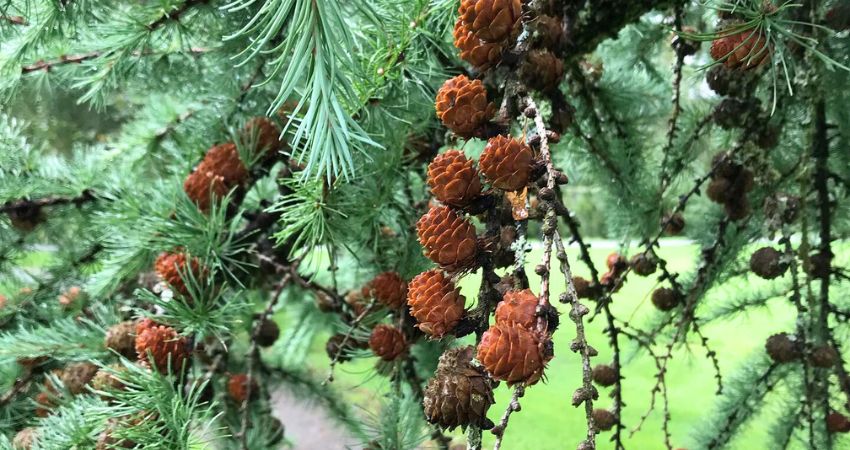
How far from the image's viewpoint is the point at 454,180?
274 millimetres

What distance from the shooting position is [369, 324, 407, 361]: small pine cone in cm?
41

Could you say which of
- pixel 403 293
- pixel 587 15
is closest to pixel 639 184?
pixel 587 15

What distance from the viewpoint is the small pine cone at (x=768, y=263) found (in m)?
0.50

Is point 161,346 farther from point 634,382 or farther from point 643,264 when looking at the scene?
point 634,382

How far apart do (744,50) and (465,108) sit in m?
0.16

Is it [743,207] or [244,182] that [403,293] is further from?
[743,207]

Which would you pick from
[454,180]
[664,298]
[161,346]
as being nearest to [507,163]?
[454,180]

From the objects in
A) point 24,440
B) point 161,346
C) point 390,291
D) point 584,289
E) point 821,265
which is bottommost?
point 24,440

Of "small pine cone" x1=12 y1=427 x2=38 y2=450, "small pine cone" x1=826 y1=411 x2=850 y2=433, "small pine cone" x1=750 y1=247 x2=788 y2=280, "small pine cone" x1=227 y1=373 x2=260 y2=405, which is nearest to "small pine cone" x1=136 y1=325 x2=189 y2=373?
"small pine cone" x1=12 y1=427 x2=38 y2=450

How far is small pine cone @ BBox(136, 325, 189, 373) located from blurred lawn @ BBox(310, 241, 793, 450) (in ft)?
0.41

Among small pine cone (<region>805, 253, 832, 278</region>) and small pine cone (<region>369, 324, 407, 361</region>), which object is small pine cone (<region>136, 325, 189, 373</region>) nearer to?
small pine cone (<region>369, 324, 407, 361</region>)

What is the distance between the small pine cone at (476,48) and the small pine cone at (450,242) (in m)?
0.09

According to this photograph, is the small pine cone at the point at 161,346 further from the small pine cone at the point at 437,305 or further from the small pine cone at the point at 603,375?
the small pine cone at the point at 603,375

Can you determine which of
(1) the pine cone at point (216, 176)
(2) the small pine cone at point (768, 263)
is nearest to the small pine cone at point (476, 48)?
(1) the pine cone at point (216, 176)
